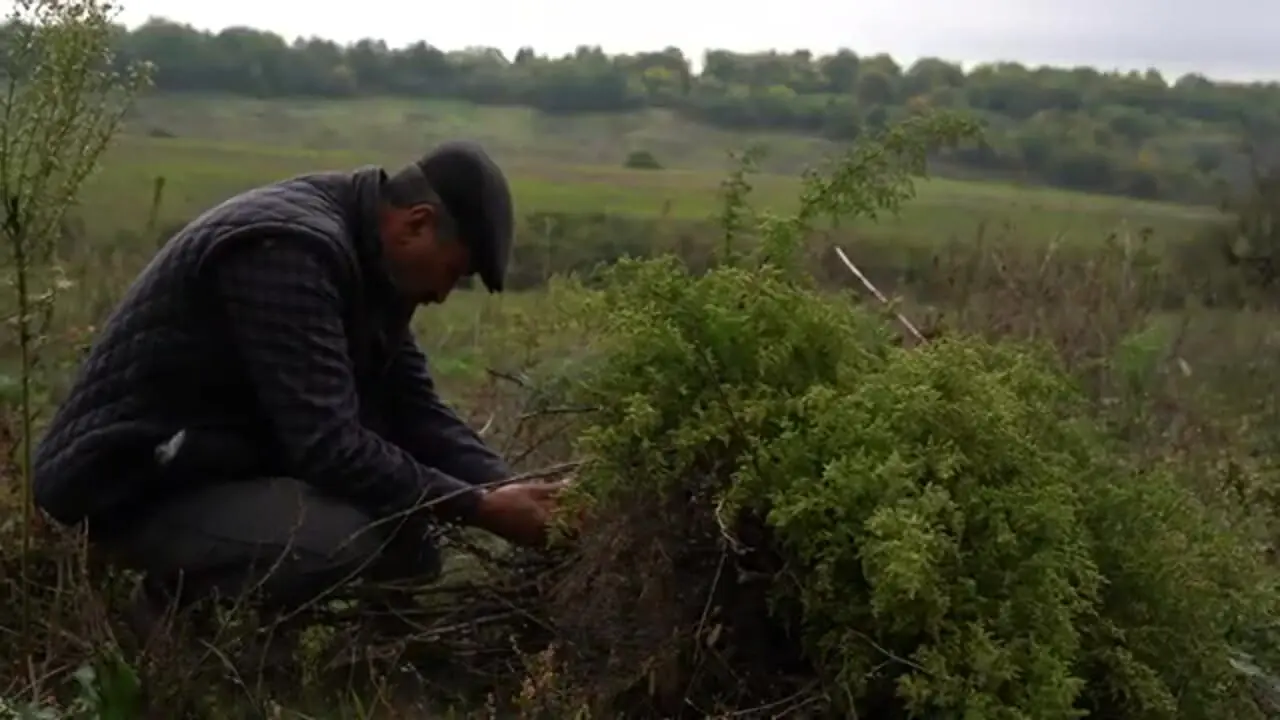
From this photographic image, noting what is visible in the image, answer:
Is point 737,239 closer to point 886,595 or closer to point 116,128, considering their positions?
point 886,595

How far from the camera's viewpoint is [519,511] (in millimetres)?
3889

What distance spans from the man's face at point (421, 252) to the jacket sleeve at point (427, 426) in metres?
0.37

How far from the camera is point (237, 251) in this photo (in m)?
3.82

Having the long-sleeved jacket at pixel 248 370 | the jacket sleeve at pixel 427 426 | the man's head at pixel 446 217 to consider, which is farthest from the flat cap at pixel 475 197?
the jacket sleeve at pixel 427 426

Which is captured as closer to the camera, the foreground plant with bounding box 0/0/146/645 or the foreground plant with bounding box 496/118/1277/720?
the foreground plant with bounding box 496/118/1277/720

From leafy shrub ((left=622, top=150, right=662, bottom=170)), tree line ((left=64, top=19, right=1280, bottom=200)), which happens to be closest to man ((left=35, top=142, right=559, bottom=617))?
tree line ((left=64, top=19, right=1280, bottom=200))

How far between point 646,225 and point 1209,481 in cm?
836

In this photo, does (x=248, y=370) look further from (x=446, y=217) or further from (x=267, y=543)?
(x=446, y=217)

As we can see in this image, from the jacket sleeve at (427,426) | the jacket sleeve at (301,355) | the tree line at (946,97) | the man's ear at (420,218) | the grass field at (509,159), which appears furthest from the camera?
the tree line at (946,97)

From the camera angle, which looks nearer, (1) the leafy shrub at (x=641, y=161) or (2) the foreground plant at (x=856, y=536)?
(2) the foreground plant at (x=856, y=536)

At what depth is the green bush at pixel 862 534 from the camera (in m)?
3.06

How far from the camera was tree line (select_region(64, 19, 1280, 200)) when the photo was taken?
49.2 feet

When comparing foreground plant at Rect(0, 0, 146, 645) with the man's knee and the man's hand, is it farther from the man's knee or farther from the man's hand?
the man's hand

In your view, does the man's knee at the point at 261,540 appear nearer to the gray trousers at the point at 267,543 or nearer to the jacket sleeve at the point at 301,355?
the gray trousers at the point at 267,543
